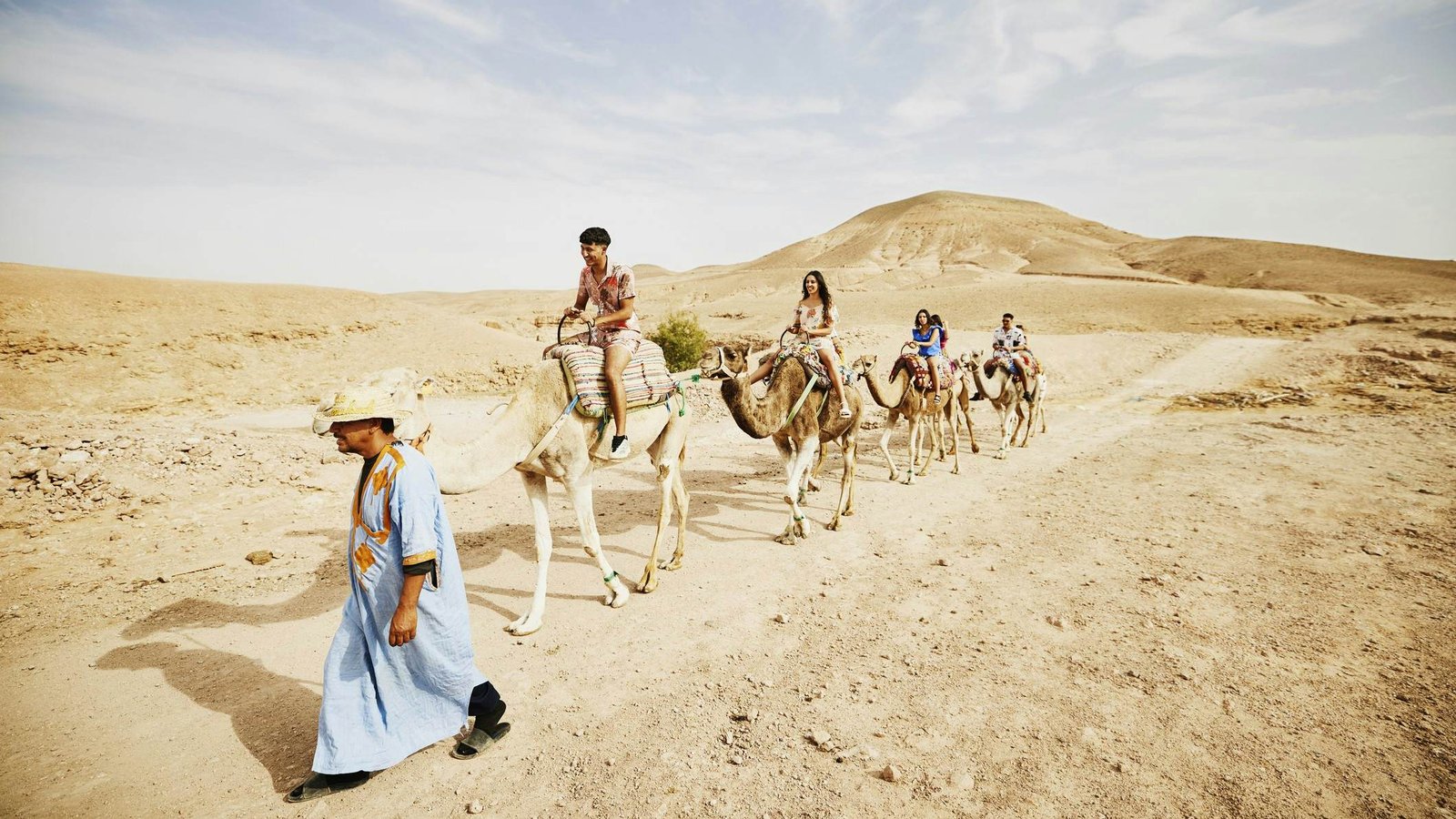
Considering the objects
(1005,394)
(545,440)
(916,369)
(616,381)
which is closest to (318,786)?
(545,440)

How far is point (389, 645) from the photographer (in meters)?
3.26

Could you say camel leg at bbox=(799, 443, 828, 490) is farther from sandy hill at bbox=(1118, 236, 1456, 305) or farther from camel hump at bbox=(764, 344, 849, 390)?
sandy hill at bbox=(1118, 236, 1456, 305)

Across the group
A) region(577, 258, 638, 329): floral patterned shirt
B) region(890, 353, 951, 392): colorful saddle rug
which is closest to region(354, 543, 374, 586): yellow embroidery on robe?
region(577, 258, 638, 329): floral patterned shirt

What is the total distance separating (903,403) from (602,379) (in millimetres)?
6608

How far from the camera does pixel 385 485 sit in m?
3.09

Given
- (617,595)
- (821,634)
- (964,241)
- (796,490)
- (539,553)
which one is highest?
(964,241)

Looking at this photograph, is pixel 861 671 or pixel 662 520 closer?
pixel 861 671

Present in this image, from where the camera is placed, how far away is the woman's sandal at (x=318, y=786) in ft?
10.6

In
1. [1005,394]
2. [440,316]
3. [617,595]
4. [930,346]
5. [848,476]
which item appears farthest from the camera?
[440,316]

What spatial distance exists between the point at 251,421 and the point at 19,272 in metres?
12.7

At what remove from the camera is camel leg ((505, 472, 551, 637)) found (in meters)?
5.08

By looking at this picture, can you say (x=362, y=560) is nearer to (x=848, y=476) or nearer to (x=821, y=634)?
(x=821, y=634)

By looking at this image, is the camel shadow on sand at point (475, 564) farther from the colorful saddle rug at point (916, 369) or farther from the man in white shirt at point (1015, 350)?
the man in white shirt at point (1015, 350)

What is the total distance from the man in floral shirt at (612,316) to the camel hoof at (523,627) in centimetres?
152
